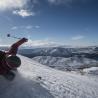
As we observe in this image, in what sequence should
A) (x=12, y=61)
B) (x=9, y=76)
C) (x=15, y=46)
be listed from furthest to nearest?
(x=15, y=46)
(x=9, y=76)
(x=12, y=61)

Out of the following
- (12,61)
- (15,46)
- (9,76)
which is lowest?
(9,76)

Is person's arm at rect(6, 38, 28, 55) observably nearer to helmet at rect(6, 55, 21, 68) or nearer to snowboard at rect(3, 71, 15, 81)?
helmet at rect(6, 55, 21, 68)

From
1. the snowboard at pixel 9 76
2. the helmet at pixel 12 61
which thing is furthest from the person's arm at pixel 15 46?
the snowboard at pixel 9 76

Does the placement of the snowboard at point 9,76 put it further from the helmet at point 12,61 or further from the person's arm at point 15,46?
the person's arm at point 15,46

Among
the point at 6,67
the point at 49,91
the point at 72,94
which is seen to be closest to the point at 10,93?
the point at 6,67

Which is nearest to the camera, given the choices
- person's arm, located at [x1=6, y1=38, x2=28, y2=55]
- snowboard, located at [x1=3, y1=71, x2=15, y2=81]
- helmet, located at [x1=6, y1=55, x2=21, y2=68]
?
helmet, located at [x1=6, y1=55, x2=21, y2=68]

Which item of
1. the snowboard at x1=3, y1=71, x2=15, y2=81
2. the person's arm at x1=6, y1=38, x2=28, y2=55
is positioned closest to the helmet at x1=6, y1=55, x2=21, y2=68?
the snowboard at x1=3, y1=71, x2=15, y2=81

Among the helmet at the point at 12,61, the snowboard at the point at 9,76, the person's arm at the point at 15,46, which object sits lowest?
the snowboard at the point at 9,76

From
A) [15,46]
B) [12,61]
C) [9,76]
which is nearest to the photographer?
[12,61]

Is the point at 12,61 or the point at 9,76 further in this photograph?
the point at 9,76


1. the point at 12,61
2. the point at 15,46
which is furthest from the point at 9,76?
the point at 15,46

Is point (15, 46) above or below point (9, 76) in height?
above

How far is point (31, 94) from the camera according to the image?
12594 mm

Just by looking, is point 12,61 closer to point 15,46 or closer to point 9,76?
point 9,76
